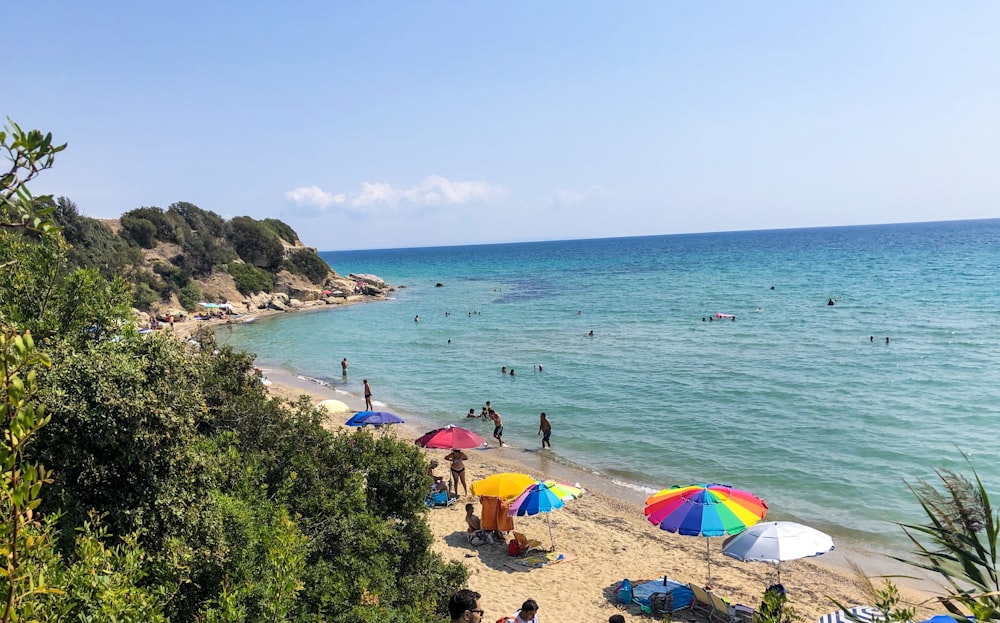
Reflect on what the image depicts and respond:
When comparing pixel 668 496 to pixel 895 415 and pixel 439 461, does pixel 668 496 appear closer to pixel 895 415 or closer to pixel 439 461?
pixel 439 461

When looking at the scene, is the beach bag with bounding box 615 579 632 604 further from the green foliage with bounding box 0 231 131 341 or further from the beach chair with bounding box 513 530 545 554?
the green foliage with bounding box 0 231 131 341

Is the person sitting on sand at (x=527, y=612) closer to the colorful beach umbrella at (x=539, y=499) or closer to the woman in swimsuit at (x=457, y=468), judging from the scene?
the colorful beach umbrella at (x=539, y=499)

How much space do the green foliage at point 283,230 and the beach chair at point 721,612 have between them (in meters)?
72.9

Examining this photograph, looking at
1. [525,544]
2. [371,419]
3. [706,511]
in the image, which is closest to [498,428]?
[371,419]

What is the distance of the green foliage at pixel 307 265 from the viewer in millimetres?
67375

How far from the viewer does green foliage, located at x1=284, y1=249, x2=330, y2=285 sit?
67375 mm

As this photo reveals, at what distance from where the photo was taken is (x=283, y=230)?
77.4 metres

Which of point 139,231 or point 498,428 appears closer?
point 498,428

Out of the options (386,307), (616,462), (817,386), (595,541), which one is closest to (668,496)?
(595,541)

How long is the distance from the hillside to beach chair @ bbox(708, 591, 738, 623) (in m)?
40.4

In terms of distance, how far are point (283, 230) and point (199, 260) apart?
22044 millimetres

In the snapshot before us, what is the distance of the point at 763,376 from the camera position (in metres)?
26.1

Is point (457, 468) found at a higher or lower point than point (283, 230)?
lower

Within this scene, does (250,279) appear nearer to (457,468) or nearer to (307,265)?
(307,265)
